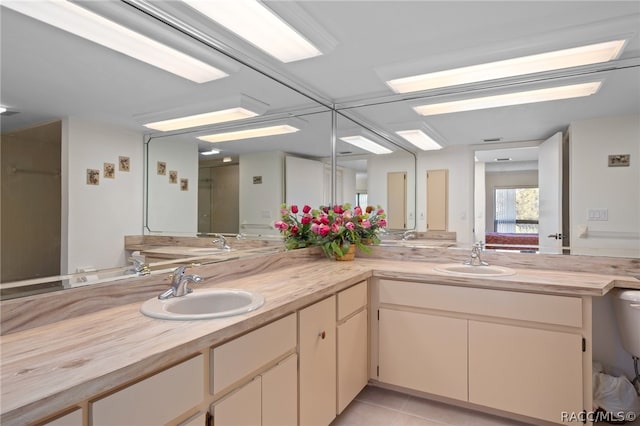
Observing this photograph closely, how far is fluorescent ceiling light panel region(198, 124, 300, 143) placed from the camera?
1.92m

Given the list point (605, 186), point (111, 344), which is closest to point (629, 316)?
point (605, 186)

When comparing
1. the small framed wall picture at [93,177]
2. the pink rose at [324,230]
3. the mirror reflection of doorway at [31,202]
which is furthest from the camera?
the pink rose at [324,230]

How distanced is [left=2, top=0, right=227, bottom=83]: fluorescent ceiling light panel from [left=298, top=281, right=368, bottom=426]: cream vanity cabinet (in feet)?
4.33

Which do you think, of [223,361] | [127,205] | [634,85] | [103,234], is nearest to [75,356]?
[223,361]

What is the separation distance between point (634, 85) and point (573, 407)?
185 centimetres

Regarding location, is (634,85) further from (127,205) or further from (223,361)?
(127,205)

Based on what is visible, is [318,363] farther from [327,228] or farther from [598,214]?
[598,214]

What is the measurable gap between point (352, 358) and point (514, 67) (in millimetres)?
2001

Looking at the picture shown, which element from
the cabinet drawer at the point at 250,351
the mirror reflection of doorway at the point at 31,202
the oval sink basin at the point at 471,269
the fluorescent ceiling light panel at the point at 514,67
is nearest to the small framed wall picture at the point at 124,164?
the mirror reflection of doorway at the point at 31,202

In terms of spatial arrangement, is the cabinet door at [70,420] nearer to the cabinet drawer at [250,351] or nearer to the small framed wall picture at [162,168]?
the cabinet drawer at [250,351]

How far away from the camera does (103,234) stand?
4.10 feet

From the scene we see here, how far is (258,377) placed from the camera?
1.20 m

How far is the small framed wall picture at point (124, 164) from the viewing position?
131 cm

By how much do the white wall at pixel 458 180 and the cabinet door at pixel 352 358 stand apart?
3.43 feet
